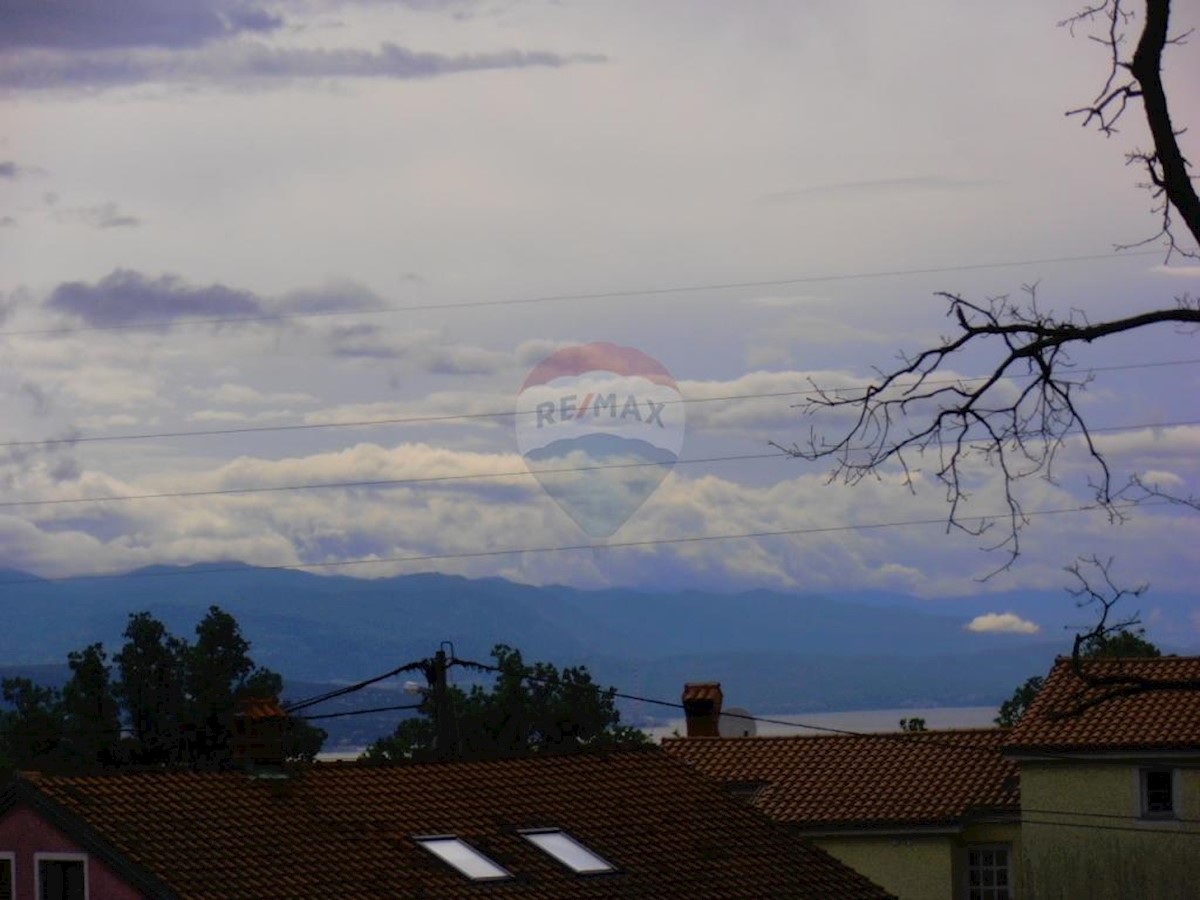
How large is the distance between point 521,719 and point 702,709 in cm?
3779

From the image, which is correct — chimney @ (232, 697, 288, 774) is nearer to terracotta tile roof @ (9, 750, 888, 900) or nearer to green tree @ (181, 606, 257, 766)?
terracotta tile roof @ (9, 750, 888, 900)

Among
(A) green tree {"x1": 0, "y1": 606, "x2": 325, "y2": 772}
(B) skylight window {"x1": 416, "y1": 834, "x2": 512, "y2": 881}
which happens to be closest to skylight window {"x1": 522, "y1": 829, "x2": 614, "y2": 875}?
(B) skylight window {"x1": 416, "y1": 834, "x2": 512, "y2": 881}

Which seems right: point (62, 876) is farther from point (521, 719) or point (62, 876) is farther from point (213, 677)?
point (213, 677)

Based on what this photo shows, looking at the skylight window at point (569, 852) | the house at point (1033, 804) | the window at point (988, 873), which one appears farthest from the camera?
the window at point (988, 873)

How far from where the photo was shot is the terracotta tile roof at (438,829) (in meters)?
34.1

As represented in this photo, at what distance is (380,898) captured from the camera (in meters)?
33.9

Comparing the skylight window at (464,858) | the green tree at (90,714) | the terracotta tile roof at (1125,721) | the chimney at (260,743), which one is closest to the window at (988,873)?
the terracotta tile roof at (1125,721)

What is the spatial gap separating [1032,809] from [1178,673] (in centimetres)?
517

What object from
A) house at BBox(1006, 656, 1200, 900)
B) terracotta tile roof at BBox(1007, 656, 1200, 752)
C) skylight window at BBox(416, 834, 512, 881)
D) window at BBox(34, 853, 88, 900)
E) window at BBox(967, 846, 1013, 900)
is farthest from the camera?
window at BBox(967, 846, 1013, 900)

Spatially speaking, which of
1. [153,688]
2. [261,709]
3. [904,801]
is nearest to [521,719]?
[153,688]

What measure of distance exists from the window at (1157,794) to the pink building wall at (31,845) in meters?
24.8

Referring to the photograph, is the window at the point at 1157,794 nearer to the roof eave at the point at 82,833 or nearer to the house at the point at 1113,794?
the house at the point at 1113,794

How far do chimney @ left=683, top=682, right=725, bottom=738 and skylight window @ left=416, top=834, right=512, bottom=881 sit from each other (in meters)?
22.7

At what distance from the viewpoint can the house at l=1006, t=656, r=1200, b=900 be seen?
4825 cm
